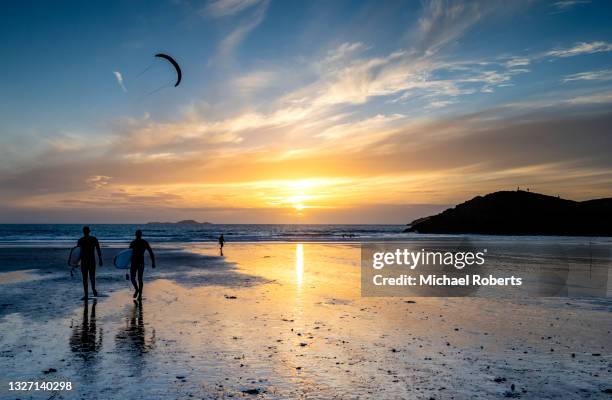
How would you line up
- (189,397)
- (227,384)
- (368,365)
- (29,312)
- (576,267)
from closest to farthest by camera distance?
1. (189,397)
2. (227,384)
3. (368,365)
4. (29,312)
5. (576,267)

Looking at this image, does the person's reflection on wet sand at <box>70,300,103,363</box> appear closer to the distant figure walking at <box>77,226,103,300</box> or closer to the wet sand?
the wet sand

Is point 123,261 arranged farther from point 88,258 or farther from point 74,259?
point 88,258

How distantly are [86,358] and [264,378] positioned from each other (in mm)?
3613

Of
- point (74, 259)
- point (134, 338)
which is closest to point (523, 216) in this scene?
point (74, 259)

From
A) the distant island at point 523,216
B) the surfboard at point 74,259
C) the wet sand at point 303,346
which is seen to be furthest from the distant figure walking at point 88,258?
the distant island at point 523,216

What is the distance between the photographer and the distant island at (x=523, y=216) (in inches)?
4037

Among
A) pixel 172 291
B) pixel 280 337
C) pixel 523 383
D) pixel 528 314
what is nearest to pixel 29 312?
pixel 172 291

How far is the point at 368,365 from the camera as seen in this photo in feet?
25.1

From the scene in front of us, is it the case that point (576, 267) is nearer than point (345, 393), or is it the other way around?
point (345, 393)

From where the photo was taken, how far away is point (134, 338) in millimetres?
9414

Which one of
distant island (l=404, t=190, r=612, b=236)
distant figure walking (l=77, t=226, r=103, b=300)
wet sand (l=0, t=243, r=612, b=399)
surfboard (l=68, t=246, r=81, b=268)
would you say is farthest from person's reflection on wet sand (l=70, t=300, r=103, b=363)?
distant island (l=404, t=190, r=612, b=236)

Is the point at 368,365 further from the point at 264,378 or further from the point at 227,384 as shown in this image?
the point at 227,384

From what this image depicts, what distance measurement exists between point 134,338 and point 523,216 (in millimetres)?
121735

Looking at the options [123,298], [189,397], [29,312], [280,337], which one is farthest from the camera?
[123,298]
